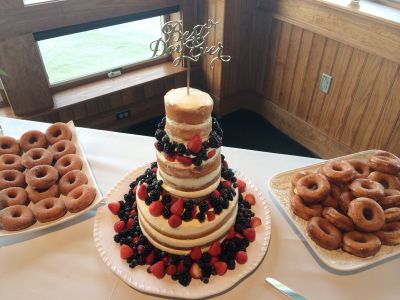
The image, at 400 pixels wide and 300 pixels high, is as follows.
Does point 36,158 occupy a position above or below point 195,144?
below

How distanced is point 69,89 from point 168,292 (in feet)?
7.04

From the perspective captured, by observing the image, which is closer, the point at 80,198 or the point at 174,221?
the point at 174,221

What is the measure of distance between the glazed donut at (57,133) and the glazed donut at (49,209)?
1.15ft

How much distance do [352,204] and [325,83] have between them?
1.63 m

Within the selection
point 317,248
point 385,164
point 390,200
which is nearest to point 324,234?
point 317,248

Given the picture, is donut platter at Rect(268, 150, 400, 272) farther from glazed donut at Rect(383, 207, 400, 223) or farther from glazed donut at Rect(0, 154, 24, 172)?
glazed donut at Rect(0, 154, 24, 172)

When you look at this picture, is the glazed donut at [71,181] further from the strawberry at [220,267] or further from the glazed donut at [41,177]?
the strawberry at [220,267]

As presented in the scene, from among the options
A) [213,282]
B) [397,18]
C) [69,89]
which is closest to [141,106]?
[69,89]

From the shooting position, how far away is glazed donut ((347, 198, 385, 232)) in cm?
104

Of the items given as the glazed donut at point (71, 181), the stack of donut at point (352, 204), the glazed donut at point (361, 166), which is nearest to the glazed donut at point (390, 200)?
the stack of donut at point (352, 204)

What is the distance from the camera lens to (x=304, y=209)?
1.14 meters

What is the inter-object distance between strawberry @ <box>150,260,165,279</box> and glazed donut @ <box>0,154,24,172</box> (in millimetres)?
684

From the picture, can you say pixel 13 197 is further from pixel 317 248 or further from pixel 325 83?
pixel 325 83

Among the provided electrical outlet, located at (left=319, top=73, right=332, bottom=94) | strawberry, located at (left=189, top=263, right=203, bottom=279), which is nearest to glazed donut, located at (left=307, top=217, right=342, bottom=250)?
strawberry, located at (left=189, top=263, right=203, bottom=279)
